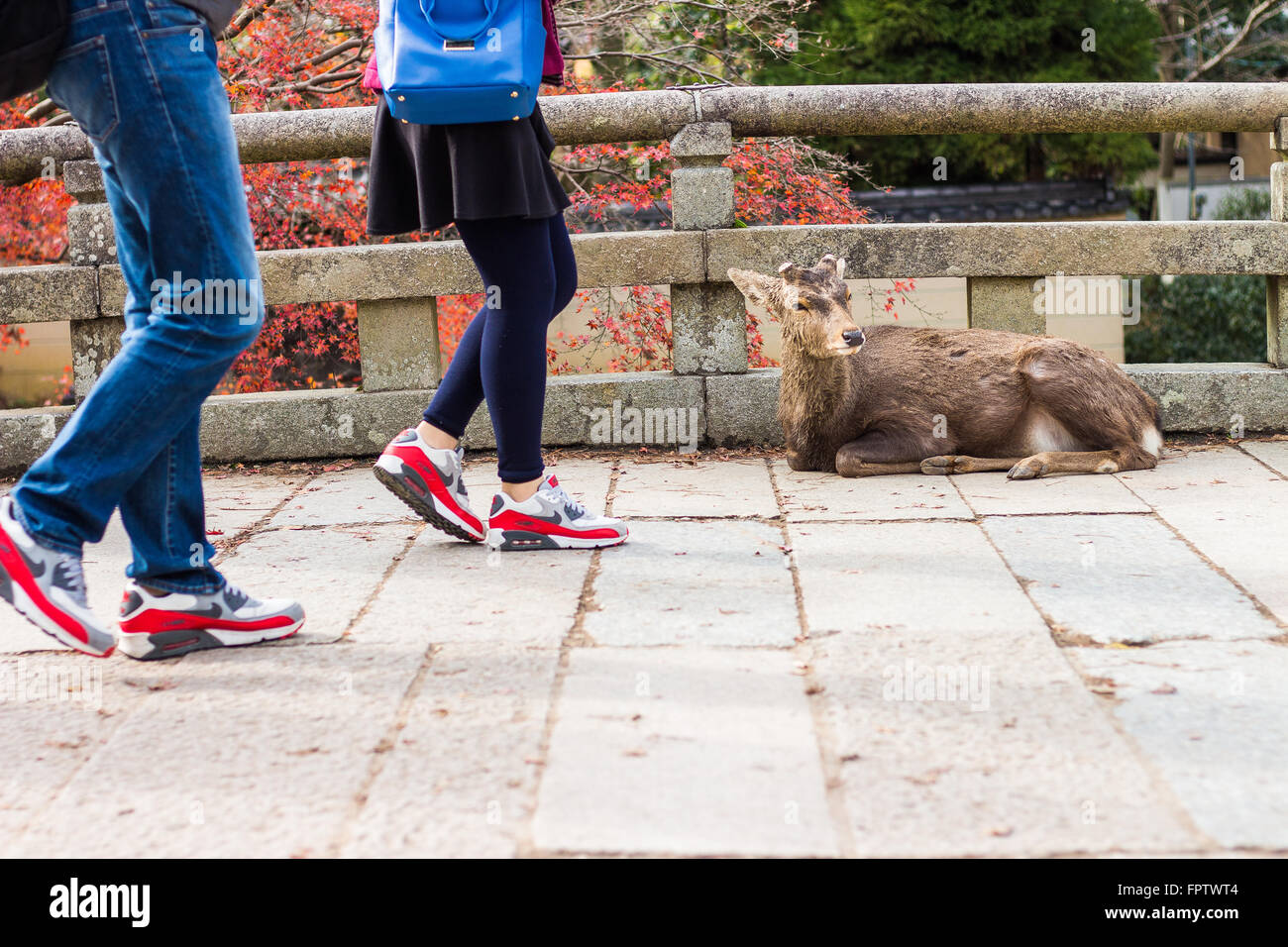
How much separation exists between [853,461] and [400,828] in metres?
3.05

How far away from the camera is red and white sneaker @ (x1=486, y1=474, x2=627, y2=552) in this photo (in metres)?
3.77

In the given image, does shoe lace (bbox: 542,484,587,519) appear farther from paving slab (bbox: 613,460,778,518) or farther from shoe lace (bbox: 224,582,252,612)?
shoe lace (bbox: 224,582,252,612)

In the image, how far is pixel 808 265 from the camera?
519 centimetres

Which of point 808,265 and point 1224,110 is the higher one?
point 1224,110

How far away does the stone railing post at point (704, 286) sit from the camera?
514cm

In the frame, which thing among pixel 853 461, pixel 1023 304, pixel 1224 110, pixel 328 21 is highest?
pixel 328 21

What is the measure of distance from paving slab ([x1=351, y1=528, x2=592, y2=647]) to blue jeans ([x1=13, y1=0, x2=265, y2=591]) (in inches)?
27.5

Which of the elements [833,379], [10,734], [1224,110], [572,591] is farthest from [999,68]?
[10,734]

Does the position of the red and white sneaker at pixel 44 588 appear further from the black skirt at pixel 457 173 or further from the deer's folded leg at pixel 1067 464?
the deer's folded leg at pixel 1067 464

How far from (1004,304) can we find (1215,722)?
3.16 meters

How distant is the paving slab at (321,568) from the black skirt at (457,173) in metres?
0.93

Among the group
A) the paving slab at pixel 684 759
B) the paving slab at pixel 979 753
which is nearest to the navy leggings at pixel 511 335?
the paving slab at pixel 684 759

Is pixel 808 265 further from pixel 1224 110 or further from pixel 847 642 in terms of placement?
pixel 847 642

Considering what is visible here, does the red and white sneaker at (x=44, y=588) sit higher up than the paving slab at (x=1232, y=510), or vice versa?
the red and white sneaker at (x=44, y=588)
